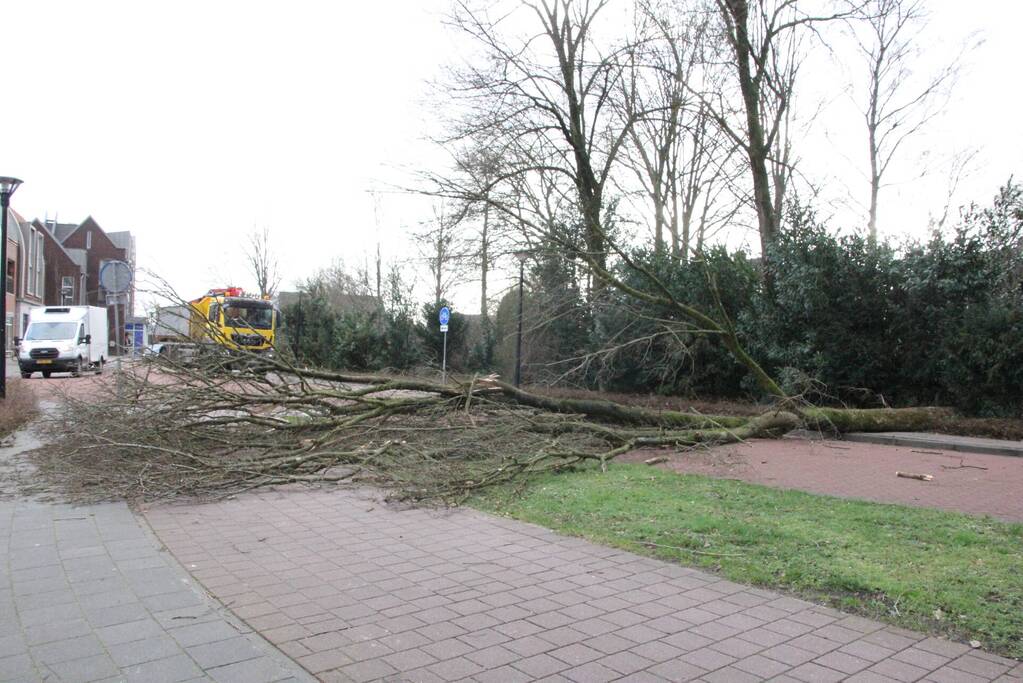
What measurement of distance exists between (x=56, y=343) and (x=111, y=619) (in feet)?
88.3

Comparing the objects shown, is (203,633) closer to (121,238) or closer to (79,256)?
(79,256)

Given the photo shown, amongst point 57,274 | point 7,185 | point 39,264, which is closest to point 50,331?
point 7,185

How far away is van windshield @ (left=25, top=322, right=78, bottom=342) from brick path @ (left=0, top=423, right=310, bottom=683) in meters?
24.6

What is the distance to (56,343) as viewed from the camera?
27.0m

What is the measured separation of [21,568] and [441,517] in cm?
332

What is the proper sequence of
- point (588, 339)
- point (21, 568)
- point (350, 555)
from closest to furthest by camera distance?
point (21, 568), point (350, 555), point (588, 339)

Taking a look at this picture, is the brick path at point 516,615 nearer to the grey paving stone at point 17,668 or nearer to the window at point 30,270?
the grey paving stone at point 17,668

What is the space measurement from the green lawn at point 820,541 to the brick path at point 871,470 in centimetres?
84

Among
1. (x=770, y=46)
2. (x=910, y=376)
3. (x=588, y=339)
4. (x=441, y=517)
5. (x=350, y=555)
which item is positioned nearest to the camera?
(x=350, y=555)

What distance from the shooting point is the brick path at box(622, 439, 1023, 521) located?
7.71 meters

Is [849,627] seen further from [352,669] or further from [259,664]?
[259,664]

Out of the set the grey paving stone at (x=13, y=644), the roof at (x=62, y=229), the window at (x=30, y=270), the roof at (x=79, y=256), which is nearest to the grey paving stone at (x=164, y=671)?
the grey paving stone at (x=13, y=644)

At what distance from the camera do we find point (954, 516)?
21.5ft

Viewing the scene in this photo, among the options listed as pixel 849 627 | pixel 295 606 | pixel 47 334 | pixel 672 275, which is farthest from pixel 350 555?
pixel 47 334
